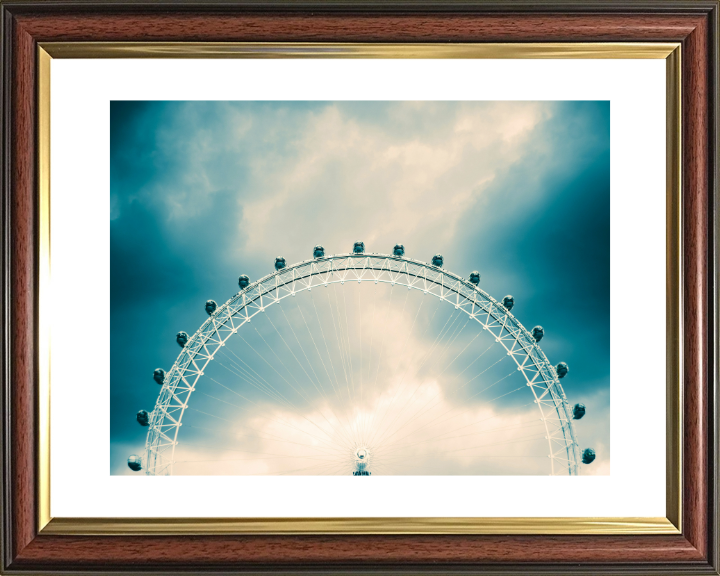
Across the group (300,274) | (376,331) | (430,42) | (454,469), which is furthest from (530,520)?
(430,42)

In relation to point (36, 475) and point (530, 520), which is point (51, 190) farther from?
point (530, 520)

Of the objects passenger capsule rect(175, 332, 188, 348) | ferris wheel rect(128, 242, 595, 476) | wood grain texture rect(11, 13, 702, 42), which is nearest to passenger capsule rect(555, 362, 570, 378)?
ferris wheel rect(128, 242, 595, 476)

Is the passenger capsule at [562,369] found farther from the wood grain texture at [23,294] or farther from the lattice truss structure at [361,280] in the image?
the wood grain texture at [23,294]

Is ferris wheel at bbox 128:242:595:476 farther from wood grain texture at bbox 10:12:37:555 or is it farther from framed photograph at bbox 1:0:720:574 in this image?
wood grain texture at bbox 10:12:37:555

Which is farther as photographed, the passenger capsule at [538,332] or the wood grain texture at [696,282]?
the passenger capsule at [538,332]

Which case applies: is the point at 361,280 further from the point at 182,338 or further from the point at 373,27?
the point at 373,27

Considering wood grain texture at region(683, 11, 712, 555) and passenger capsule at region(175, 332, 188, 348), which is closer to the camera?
wood grain texture at region(683, 11, 712, 555)

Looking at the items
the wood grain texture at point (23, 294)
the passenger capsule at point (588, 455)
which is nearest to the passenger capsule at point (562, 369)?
the passenger capsule at point (588, 455)

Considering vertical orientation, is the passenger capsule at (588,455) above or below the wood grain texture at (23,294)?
below
